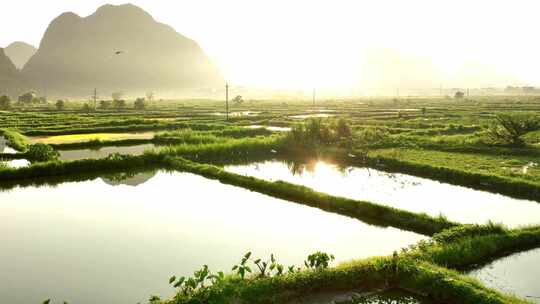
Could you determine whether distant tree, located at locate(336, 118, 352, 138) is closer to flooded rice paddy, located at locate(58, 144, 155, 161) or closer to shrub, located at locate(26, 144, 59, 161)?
flooded rice paddy, located at locate(58, 144, 155, 161)

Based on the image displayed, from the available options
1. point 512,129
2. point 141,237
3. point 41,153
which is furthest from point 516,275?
point 41,153

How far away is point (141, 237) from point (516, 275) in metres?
9.12

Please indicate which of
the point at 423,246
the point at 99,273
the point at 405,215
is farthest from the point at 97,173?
the point at 423,246

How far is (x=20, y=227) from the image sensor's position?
13180 millimetres

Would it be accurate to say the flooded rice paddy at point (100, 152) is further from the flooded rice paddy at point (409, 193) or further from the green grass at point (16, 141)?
the flooded rice paddy at point (409, 193)

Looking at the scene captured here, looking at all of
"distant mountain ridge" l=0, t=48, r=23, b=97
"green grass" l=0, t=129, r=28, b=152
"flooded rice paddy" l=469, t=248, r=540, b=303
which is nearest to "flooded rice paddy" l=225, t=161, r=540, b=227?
"flooded rice paddy" l=469, t=248, r=540, b=303

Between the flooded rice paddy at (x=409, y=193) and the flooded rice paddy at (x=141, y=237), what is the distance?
8.42ft

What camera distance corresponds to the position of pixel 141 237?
12.3 m

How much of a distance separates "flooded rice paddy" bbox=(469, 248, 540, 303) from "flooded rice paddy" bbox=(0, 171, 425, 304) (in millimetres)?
2251

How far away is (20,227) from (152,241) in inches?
168

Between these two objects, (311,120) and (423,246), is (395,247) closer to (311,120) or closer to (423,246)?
(423,246)

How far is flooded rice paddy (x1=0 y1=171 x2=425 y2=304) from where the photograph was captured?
9.58 m

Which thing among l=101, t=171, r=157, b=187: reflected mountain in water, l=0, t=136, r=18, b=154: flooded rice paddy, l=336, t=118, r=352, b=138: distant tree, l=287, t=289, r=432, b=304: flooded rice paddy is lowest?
l=287, t=289, r=432, b=304: flooded rice paddy

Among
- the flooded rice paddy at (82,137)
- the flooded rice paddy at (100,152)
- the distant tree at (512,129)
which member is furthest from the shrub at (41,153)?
the distant tree at (512,129)
